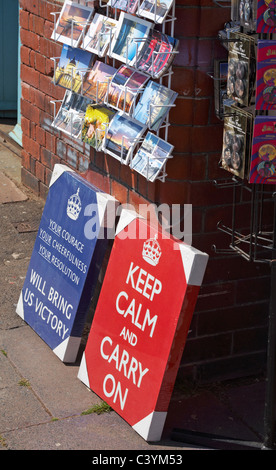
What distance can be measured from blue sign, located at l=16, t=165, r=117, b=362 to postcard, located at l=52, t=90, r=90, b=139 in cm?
24

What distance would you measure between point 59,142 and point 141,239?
212 cm

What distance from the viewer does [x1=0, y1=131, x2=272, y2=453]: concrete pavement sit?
376 centimetres

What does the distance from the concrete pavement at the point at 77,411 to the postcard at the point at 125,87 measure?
4.84 feet

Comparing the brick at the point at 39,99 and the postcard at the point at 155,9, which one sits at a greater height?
the postcard at the point at 155,9

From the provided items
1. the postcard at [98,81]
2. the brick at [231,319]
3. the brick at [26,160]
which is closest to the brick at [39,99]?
the brick at [26,160]

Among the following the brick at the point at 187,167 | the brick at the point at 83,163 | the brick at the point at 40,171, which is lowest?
the brick at the point at 40,171

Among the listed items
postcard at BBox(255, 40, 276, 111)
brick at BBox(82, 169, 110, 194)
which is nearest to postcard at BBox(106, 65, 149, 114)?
brick at BBox(82, 169, 110, 194)

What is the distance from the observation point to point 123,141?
13.8ft

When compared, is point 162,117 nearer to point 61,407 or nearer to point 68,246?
point 68,246

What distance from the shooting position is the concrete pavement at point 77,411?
3.76 metres

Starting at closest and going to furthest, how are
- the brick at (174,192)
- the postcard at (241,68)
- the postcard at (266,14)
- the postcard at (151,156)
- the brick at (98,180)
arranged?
the postcard at (266,14)
the postcard at (241,68)
the postcard at (151,156)
the brick at (174,192)
the brick at (98,180)

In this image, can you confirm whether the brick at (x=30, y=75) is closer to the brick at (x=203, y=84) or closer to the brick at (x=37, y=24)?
the brick at (x=37, y=24)

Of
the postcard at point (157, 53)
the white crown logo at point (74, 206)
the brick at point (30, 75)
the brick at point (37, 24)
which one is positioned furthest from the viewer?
the brick at point (30, 75)
